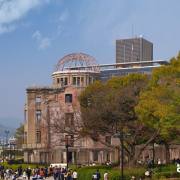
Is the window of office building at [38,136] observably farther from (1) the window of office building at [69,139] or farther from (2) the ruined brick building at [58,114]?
(1) the window of office building at [69,139]

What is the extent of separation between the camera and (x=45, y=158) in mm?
95438

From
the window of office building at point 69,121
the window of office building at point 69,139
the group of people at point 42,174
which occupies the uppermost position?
the window of office building at point 69,121

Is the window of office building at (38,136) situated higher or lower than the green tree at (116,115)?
lower

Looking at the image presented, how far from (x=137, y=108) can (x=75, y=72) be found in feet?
150

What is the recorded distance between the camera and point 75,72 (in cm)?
9675

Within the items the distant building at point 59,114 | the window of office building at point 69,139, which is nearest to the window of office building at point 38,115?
the distant building at point 59,114

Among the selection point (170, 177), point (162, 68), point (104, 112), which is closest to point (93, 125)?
point (104, 112)

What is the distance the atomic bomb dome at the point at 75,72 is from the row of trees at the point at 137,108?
27354mm

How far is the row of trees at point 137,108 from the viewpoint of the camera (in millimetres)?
47438

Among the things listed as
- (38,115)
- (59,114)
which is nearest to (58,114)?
(59,114)

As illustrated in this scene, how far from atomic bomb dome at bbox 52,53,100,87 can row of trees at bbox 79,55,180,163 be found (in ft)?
89.7

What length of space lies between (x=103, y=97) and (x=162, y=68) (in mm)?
9859

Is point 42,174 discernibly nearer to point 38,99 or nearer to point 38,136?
point 38,136

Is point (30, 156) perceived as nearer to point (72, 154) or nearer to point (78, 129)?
point (72, 154)
